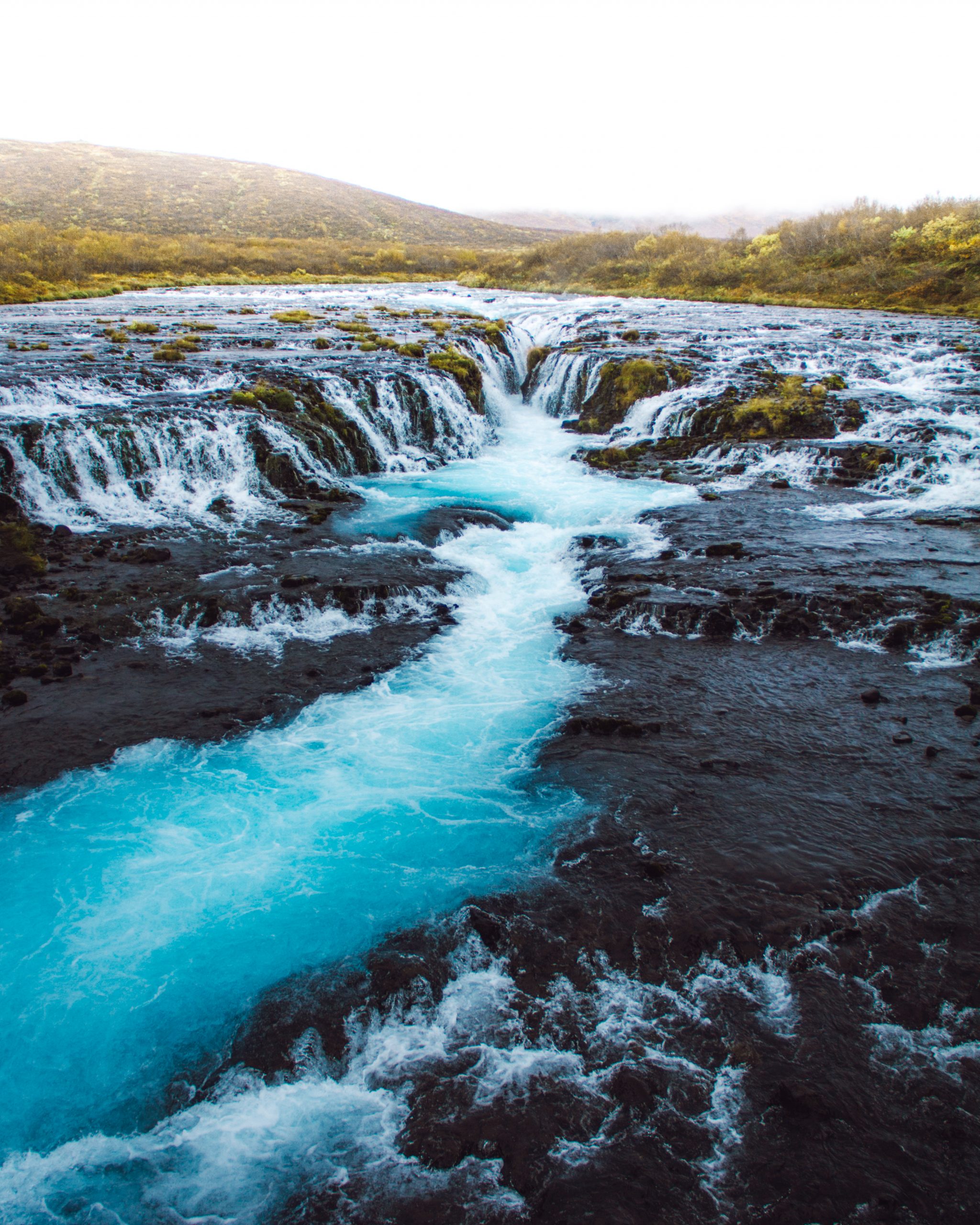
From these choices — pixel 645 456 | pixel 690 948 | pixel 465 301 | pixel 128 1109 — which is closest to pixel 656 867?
pixel 690 948

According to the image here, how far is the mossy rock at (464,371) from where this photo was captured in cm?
2670

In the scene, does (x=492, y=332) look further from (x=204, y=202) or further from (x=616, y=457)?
(x=204, y=202)

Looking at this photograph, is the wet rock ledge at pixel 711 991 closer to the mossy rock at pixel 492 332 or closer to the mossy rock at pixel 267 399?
the mossy rock at pixel 267 399

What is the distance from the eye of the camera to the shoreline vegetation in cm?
4575

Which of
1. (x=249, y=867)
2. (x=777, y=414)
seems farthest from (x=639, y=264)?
(x=249, y=867)

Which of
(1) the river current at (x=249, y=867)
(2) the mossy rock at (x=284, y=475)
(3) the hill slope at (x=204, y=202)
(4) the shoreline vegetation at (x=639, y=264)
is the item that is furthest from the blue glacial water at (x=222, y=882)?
(3) the hill slope at (x=204, y=202)

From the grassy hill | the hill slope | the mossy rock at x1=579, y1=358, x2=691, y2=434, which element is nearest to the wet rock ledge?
the mossy rock at x1=579, y1=358, x2=691, y2=434

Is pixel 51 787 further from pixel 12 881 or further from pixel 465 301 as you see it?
pixel 465 301

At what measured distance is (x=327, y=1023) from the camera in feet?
19.7

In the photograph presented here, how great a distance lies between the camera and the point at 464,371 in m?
27.1

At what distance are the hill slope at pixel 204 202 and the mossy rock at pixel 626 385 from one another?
90.8 metres

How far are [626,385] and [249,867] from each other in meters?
23.7

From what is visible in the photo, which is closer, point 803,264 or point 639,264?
point 803,264

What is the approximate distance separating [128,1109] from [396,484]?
17.3 metres
